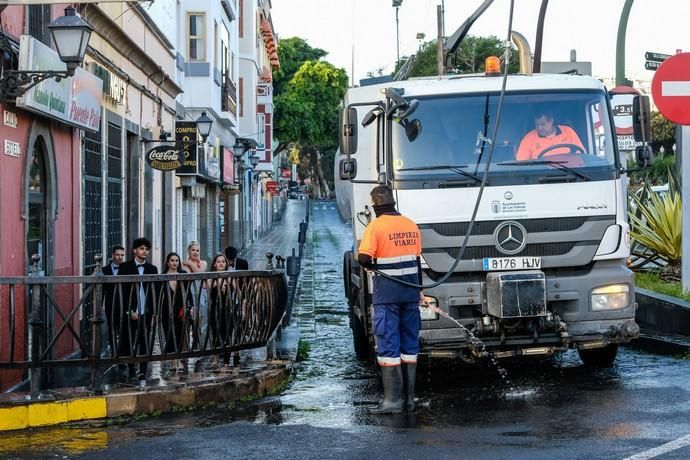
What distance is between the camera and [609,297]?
10656 mm

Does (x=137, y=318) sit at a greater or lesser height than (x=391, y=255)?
lesser

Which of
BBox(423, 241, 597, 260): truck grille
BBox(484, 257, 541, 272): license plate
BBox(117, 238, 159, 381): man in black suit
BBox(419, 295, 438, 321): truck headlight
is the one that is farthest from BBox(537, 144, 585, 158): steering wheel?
BBox(117, 238, 159, 381): man in black suit

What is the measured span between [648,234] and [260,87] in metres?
39.8

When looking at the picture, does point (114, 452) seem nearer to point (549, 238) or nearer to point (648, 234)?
point (549, 238)

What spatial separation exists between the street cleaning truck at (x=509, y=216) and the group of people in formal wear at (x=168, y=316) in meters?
1.86

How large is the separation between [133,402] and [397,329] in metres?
2.22

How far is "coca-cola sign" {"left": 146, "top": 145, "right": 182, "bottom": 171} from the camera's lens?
19.5m

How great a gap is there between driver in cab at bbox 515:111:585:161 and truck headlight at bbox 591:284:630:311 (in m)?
1.30

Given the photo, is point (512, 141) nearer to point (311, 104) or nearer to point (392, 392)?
point (392, 392)

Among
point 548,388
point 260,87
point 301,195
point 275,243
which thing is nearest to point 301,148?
point 301,195

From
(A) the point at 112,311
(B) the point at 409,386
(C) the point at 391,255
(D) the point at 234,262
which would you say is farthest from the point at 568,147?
(D) the point at 234,262

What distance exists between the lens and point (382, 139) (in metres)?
11.1

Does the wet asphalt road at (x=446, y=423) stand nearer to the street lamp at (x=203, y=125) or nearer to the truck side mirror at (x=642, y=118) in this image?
the truck side mirror at (x=642, y=118)

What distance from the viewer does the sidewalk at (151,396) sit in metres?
8.98
